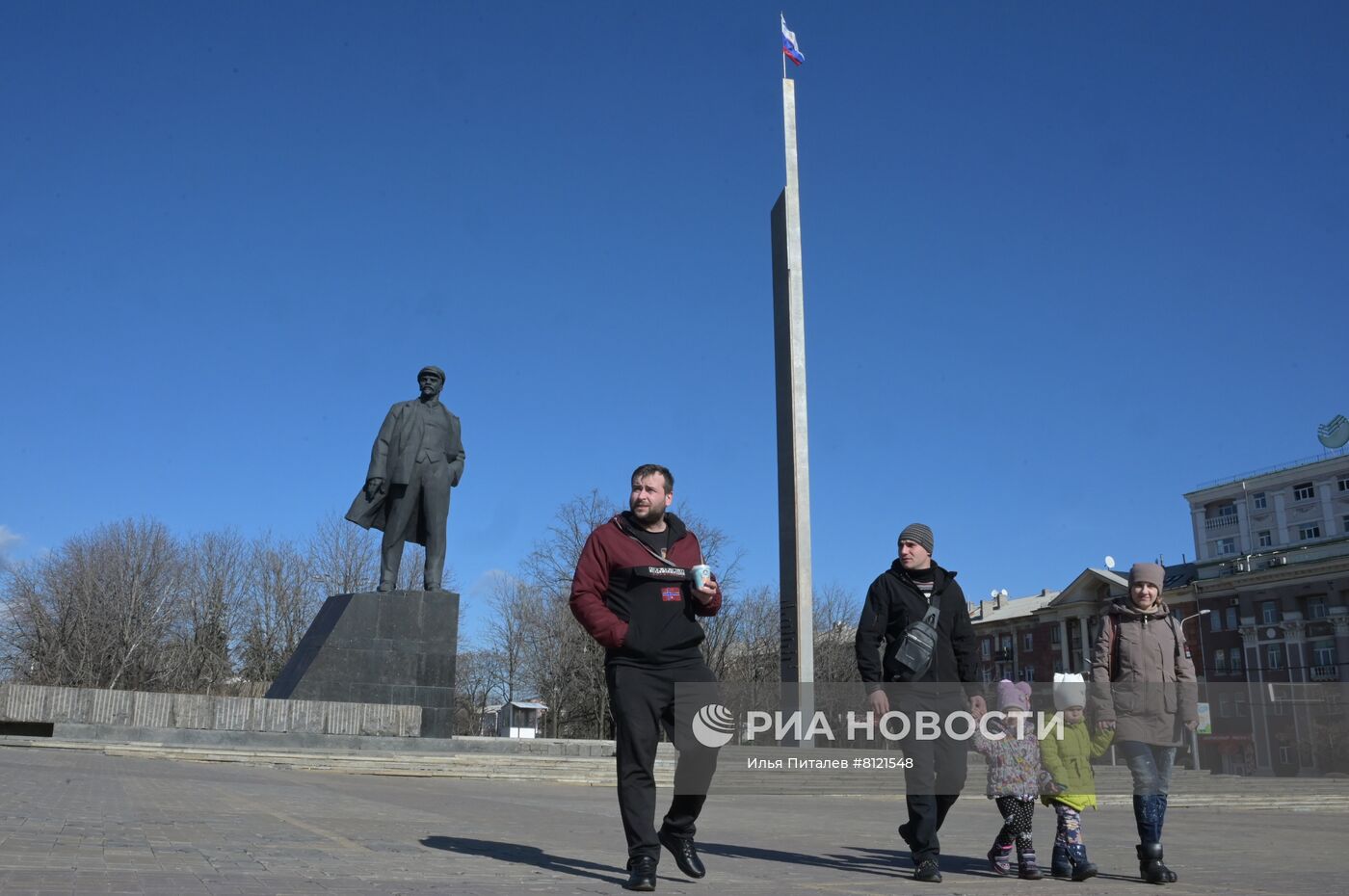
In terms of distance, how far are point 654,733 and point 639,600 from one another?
0.54 m

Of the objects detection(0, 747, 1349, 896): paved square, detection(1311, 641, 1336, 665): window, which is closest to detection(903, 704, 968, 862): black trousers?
detection(0, 747, 1349, 896): paved square

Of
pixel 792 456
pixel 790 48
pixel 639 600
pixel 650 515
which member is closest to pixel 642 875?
pixel 639 600

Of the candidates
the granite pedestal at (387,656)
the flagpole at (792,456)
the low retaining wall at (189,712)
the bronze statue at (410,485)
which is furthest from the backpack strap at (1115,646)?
the flagpole at (792,456)

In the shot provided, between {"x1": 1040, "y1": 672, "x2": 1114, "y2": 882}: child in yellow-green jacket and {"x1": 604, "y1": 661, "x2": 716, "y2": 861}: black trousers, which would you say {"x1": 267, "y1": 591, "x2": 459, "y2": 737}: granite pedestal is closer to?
{"x1": 1040, "y1": 672, "x2": 1114, "y2": 882}: child in yellow-green jacket

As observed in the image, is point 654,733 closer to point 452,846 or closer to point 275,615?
point 452,846

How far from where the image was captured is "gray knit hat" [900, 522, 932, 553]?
530 cm

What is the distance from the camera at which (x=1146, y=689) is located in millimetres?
5316

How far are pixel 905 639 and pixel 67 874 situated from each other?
3454mm

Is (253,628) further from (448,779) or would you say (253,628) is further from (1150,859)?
(1150,859)

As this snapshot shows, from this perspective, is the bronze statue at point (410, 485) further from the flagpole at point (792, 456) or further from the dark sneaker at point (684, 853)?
the dark sneaker at point (684, 853)

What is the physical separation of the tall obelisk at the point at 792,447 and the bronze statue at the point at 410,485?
7.23 m

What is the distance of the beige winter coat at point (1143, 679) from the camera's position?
5270 millimetres

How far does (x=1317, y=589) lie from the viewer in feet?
178

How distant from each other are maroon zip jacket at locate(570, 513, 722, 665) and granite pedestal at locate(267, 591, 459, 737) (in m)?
11.1
